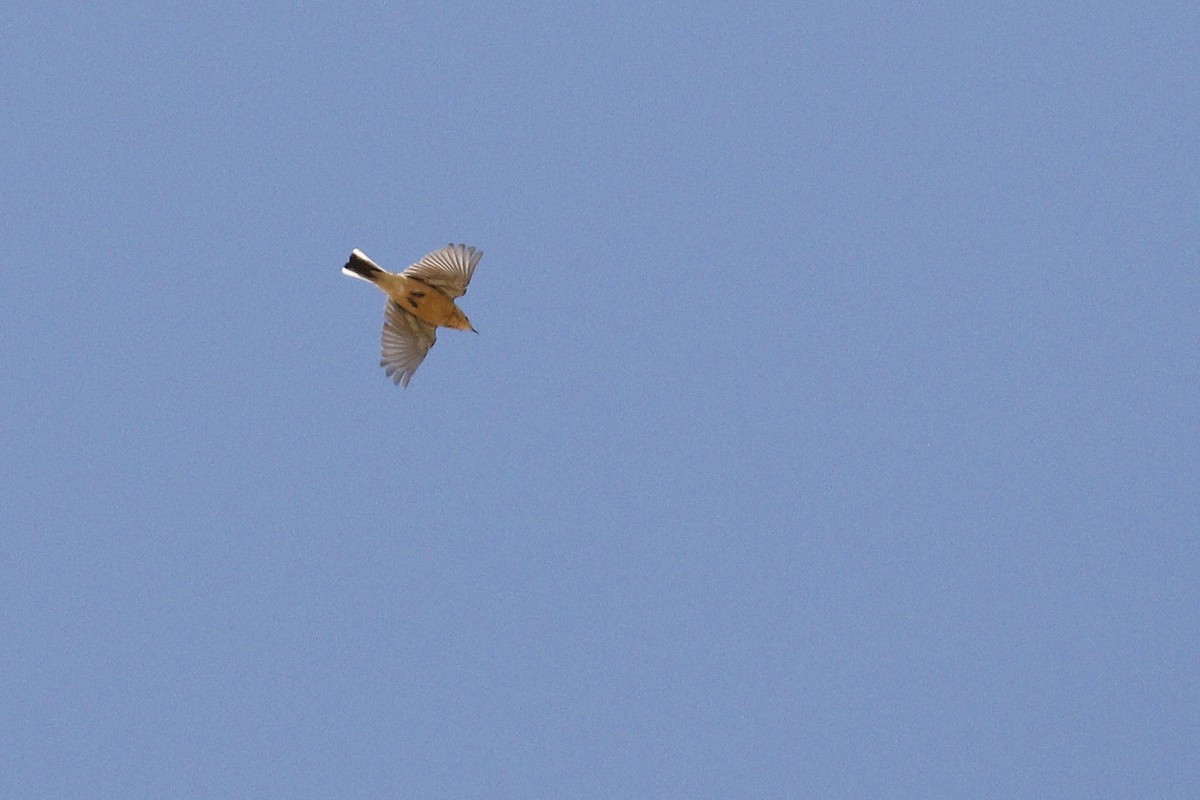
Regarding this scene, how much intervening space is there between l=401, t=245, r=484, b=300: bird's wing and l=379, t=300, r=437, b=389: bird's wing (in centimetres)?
85

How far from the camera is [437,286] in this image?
16875mm

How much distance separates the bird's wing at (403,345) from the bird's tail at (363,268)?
82cm

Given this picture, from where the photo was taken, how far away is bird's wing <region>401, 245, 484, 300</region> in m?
16.4

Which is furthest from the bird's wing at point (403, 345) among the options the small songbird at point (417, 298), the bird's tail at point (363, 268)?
the bird's tail at point (363, 268)

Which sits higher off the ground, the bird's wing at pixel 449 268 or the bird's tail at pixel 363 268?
the bird's wing at pixel 449 268

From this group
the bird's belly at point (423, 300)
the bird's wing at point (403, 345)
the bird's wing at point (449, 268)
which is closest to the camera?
the bird's wing at point (449, 268)

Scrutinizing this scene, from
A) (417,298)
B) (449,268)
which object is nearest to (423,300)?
(417,298)

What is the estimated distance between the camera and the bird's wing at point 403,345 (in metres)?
17.6

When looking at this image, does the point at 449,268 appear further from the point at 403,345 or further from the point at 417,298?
the point at 403,345

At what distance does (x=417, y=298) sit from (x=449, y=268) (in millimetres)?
653

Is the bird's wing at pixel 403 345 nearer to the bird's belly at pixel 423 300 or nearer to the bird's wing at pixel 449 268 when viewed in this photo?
the bird's belly at pixel 423 300

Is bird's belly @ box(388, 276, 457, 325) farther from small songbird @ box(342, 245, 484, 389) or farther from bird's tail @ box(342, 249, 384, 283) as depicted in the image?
bird's tail @ box(342, 249, 384, 283)

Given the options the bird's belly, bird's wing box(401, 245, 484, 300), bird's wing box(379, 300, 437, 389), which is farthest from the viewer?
bird's wing box(379, 300, 437, 389)

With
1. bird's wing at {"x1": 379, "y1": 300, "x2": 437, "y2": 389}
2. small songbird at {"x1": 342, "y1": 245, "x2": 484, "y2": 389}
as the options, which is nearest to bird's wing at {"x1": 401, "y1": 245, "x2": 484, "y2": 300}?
small songbird at {"x1": 342, "y1": 245, "x2": 484, "y2": 389}
